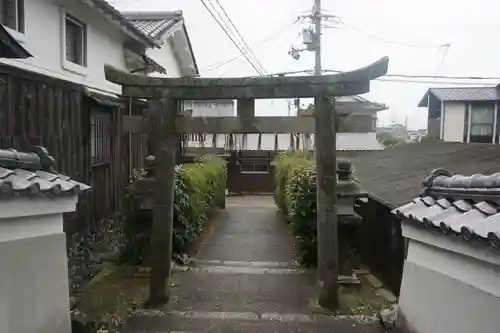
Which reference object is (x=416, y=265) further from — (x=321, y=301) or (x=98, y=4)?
(x=98, y=4)

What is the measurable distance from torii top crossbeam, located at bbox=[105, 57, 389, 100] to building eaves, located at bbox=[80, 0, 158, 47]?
377 centimetres

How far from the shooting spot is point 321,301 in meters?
6.31

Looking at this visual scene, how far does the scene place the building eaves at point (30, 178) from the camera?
345 centimetres

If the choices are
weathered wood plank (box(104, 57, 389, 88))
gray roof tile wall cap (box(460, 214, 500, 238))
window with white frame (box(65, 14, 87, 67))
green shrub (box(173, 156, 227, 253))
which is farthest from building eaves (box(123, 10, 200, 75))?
gray roof tile wall cap (box(460, 214, 500, 238))

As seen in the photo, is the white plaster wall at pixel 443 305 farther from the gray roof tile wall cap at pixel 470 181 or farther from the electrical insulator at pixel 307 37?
the electrical insulator at pixel 307 37

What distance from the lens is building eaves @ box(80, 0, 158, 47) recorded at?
943cm

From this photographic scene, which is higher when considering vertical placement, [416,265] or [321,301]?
[416,265]

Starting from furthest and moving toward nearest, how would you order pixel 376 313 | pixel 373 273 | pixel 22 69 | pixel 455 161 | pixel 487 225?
pixel 455 161
pixel 373 273
pixel 22 69
pixel 376 313
pixel 487 225

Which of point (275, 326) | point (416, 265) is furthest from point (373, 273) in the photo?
point (416, 265)

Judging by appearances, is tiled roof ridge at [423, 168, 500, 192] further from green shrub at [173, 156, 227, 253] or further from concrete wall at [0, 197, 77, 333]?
green shrub at [173, 156, 227, 253]

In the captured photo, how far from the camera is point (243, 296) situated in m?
6.83

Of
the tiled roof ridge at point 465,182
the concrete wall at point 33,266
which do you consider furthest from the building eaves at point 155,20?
the tiled roof ridge at point 465,182

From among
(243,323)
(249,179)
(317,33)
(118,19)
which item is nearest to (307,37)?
(317,33)

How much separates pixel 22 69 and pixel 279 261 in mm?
5799
